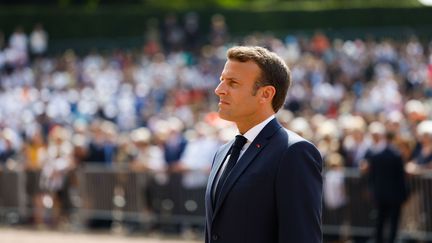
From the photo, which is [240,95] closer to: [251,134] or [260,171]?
[251,134]

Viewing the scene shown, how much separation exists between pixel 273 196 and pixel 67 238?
43.5 feet

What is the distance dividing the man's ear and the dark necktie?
233 millimetres

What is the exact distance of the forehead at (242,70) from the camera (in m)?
5.01

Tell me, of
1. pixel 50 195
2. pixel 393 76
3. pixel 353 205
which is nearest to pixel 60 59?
pixel 393 76

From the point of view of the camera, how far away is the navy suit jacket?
4773 millimetres

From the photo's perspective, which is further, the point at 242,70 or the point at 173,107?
the point at 173,107

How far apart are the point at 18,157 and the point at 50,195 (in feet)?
7.15

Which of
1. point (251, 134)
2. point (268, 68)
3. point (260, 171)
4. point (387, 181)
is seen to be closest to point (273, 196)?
point (260, 171)

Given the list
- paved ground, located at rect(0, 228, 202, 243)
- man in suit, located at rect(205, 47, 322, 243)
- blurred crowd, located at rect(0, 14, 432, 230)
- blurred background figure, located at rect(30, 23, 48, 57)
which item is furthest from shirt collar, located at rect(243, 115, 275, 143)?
blurred background figure, located at rect(30, 23, 48, 57)

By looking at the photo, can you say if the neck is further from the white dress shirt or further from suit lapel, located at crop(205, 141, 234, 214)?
suit lapel, located at crop(205, 141, 234, 214)

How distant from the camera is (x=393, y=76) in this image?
2791 centimetres

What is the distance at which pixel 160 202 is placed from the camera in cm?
1767

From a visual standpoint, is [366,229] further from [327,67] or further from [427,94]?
[327,67]

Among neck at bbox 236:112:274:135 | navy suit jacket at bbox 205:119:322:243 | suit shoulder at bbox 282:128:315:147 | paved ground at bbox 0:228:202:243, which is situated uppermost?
neck at bbox 236:112:274:135
